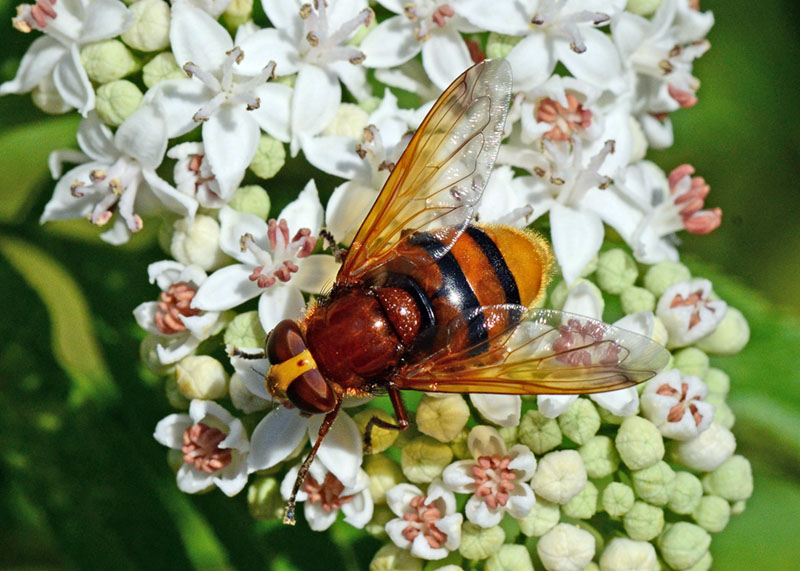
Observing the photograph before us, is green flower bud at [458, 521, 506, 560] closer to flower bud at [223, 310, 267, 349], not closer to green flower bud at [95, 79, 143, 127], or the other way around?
flower bud at [223, 310, 267, 349]

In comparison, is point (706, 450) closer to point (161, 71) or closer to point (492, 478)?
point (492, 478)

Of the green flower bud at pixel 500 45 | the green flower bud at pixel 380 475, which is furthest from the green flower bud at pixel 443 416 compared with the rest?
the green flower bud at pixel 500 45

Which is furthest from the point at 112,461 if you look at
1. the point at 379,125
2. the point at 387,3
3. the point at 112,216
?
the point at 387,3

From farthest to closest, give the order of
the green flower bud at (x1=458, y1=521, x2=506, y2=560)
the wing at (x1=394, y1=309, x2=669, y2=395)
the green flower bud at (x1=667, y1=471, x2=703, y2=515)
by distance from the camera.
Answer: the green flower bud at (x1=667, y1=471, x2=703, y2=515), the green flower bud at (x1=458, y1=521, x2=506, y2=560), the wing at (x1=394, y1=309, x2=669, y2=395)

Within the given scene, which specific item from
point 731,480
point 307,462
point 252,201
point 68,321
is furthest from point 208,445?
point 731,480

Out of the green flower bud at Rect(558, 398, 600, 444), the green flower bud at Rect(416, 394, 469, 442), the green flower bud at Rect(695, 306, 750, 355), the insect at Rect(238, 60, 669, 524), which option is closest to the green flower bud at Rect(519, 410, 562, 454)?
the green flower bud at Rect(558, 398, 600, 444)

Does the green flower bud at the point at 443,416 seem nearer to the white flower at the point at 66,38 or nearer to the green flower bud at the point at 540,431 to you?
the green flower bud at the point at 540,431
